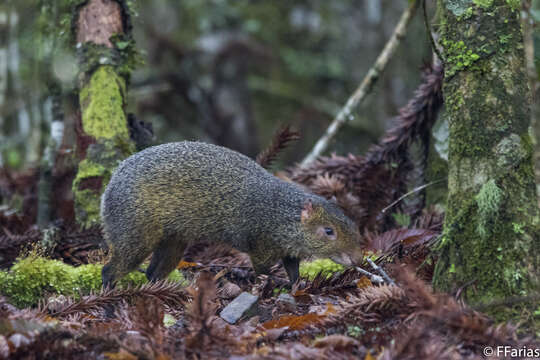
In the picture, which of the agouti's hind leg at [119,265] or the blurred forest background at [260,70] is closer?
the agouti's hind leg at [119,265]

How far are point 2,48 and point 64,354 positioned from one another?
25.2ft

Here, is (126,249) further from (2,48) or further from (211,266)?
(2,48)

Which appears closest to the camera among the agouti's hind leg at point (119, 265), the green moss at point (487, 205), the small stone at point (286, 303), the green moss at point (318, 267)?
the green moss at point (487, 205)

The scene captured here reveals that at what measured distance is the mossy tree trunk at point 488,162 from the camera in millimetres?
2873

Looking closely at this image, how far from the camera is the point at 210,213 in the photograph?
199 inches

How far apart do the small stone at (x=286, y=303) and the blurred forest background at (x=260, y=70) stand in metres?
10.0

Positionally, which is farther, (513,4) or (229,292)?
(229,292)

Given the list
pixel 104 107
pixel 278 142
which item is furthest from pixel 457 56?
pixel 104 107

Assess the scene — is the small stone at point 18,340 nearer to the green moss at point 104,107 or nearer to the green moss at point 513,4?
the green moss at point 513,4

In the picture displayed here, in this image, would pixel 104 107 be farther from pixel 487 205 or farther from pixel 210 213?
pixel 487 205

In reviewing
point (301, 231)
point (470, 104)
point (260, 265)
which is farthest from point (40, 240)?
point (470, 104)

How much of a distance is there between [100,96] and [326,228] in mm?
2445

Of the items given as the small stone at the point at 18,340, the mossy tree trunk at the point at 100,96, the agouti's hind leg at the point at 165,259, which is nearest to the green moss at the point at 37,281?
the agouti's hind leg at the point at 165,259

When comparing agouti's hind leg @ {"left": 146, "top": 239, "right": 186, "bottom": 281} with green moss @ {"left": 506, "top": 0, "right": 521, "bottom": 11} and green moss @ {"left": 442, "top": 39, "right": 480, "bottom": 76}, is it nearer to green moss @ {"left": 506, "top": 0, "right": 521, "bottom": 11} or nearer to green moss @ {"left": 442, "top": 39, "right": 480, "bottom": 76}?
green moss @ {"left": 442, "top": 39, "right": 480, "bottom": 76}
